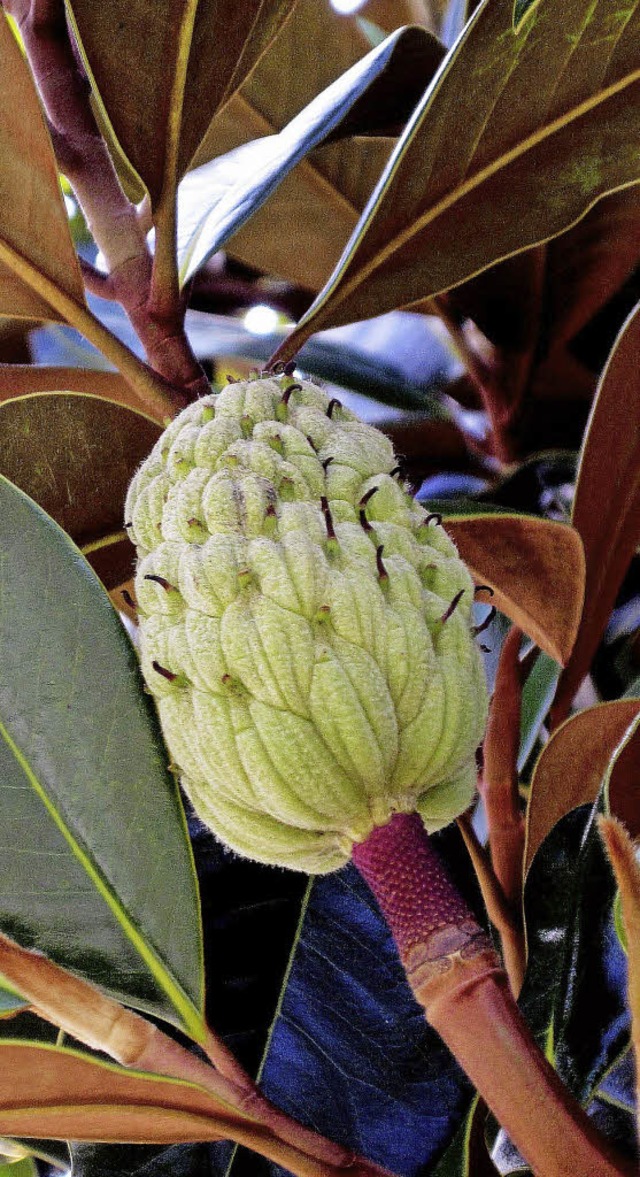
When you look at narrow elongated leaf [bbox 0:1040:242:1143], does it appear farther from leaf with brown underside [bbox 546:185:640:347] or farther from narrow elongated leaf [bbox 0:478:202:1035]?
leaf with brown underside [bbox 546:185:640:347]

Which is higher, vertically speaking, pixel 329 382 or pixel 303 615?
pixel 303 615

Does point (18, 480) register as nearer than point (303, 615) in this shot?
No

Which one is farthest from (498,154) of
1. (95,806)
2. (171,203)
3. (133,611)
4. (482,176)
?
(95,806)

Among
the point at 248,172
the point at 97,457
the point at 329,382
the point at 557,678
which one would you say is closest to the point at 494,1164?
the point at 557,678

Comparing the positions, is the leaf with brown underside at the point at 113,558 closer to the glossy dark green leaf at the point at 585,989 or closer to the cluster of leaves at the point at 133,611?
the cluster of leaves at the point at 133,611

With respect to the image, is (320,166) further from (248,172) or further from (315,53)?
(248,172)

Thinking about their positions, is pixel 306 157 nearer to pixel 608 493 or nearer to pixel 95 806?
pixel 608 493

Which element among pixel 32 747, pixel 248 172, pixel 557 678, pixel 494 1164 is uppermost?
pixel 248 172
